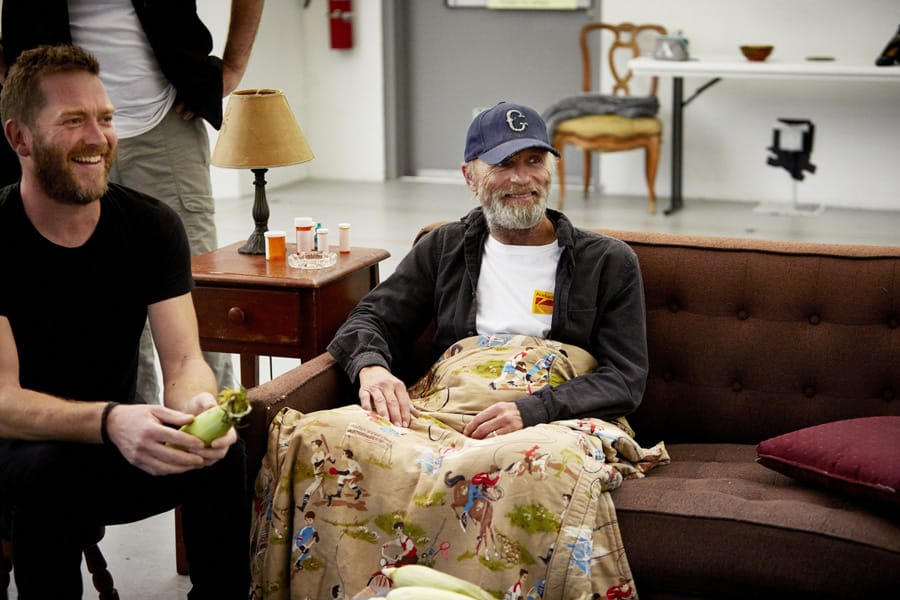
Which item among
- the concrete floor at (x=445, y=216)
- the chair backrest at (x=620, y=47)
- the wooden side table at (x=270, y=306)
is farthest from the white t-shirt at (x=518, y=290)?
the chair backrest at (x=620, y=47)

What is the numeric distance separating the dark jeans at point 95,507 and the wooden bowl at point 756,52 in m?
5.16

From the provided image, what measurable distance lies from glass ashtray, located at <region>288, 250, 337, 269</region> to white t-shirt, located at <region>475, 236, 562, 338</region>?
1.63ft

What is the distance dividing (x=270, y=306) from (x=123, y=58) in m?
0.79

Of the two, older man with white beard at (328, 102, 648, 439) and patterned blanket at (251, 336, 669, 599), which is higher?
older man with white beard at (328, 102, 648, 439)

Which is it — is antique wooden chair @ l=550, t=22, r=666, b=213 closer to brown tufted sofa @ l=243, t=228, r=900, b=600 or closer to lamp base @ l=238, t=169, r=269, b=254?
lamp base @ l=238, t=169, r=269, b=254

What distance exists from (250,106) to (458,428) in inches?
41.9

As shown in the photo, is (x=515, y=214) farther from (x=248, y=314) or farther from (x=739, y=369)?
(x=248, y=314)

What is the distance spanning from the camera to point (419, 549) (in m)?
2.11

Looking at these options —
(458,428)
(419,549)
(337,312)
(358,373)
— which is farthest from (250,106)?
(419,549)

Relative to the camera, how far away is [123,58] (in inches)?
120

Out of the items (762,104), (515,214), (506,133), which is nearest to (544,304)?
(515,214)

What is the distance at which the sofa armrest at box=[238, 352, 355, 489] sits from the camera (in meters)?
2.26

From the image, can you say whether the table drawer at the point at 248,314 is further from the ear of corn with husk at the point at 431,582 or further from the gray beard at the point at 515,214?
the ear of corn with husk at the point at 431,582

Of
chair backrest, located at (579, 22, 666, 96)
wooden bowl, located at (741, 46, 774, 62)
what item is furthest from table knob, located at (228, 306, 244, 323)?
chair backrest, located at (579, 22, 666, 96)
